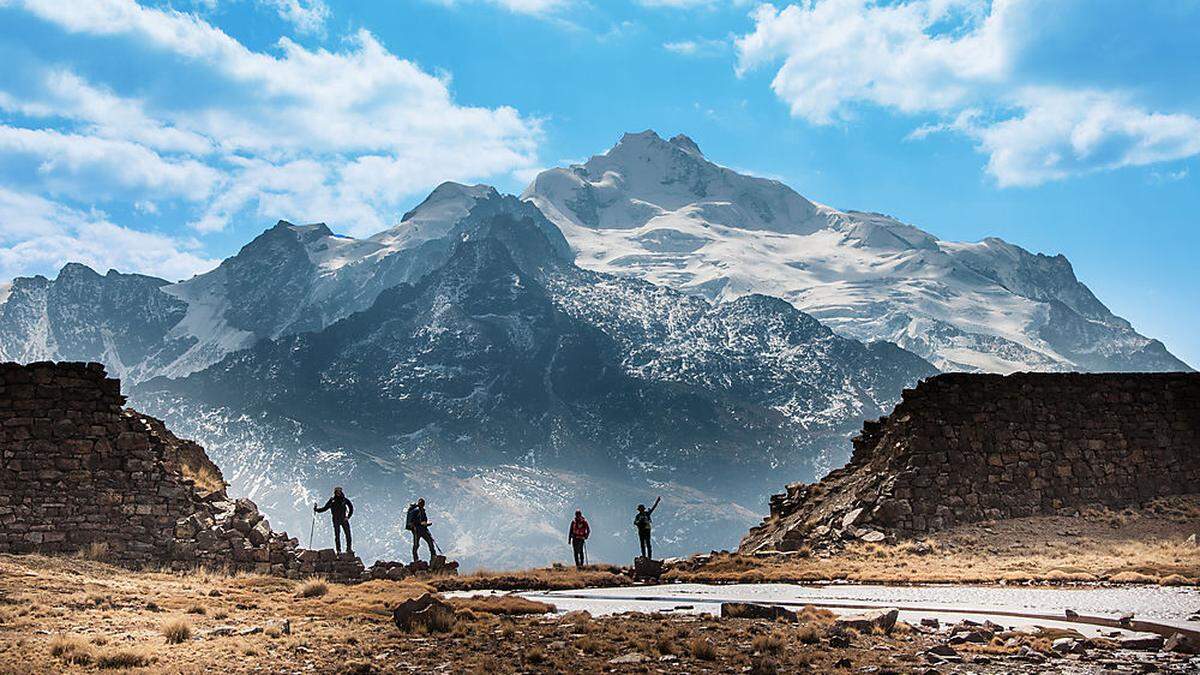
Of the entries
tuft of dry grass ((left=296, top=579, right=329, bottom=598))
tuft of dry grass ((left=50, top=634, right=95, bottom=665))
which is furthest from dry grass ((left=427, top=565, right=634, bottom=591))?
tuft of dry grass ((left=50, top=634, right=95, bottom=665))

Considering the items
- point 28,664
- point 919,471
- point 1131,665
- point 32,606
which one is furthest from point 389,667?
point 919,471

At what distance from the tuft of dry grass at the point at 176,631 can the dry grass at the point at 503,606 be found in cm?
527

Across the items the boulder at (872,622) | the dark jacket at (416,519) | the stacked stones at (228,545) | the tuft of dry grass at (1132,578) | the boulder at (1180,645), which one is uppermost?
the dark jacket at (416,519)

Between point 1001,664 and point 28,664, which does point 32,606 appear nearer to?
point 28,664

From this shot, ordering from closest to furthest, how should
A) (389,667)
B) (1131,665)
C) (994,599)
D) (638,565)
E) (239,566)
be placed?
(1131,665) < (389,667) < (994,599) < (239,566) < (638,565)

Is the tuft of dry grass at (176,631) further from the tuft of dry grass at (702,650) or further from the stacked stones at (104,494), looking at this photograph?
the stacked stones at (104,494)

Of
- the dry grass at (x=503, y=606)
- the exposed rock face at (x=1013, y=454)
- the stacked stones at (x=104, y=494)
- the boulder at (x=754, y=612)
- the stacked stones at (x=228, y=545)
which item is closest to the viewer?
the boulder at (x=754, y=612)

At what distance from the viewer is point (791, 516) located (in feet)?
143

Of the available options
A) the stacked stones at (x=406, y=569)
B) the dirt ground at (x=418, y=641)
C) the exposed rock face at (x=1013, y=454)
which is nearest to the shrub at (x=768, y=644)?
the dirt ground at (x=418, y=641)

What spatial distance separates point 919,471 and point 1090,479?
6177 mm

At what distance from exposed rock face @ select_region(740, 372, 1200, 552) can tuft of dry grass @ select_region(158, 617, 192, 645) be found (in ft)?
75.2

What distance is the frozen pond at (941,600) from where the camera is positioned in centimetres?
2147

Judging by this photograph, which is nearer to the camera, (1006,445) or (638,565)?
(638,565)

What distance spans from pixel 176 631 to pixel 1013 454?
29.4m
